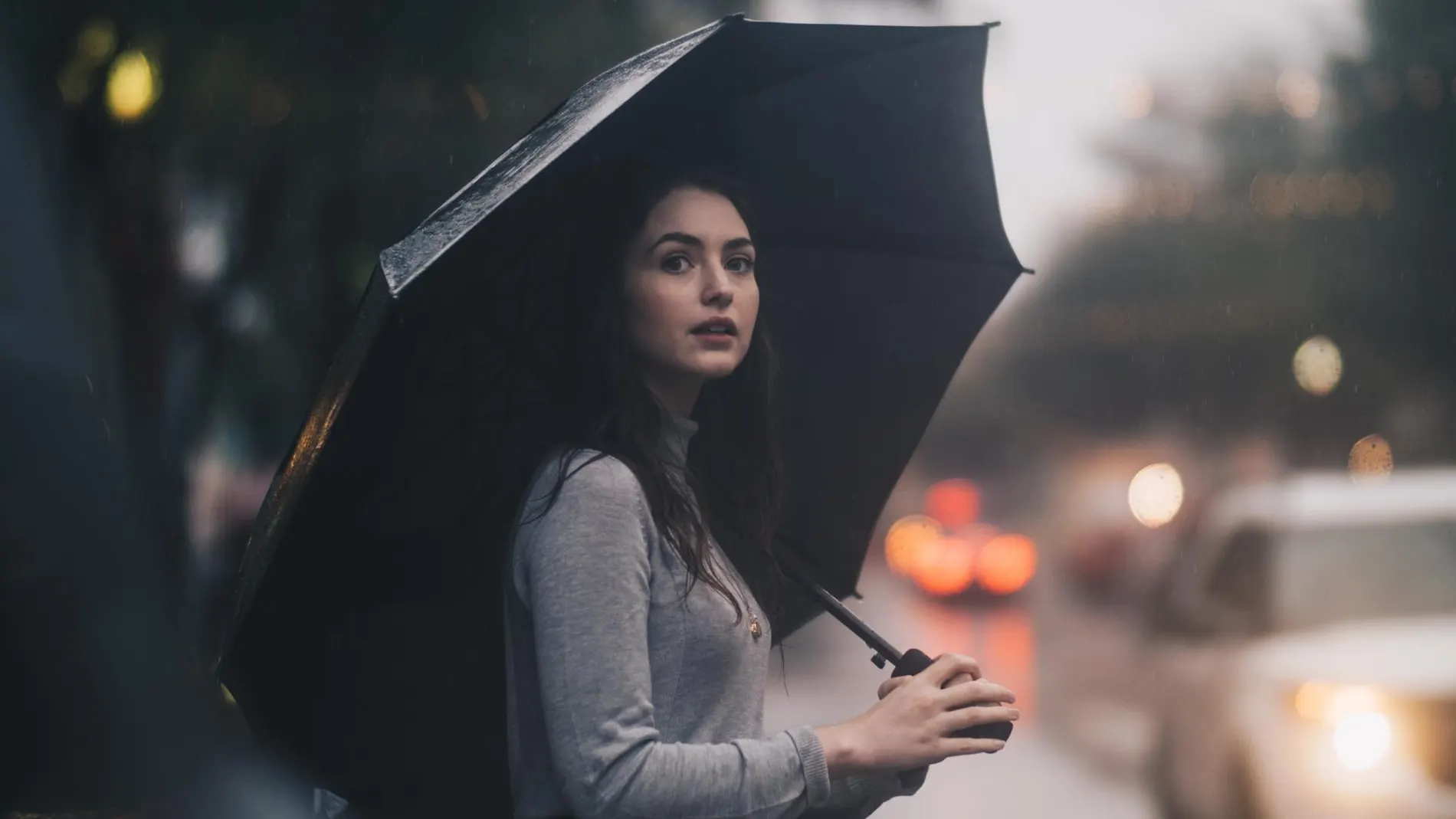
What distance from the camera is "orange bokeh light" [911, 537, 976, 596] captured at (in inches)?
871

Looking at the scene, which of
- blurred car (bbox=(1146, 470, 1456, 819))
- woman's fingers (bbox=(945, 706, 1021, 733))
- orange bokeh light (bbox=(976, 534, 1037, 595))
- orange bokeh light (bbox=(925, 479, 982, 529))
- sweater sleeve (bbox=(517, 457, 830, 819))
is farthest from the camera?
orange bokeh light (bbox=(925, 479, 982, 529))

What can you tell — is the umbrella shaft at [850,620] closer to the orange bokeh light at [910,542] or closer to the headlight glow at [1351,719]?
the headlight glow at [1351,719]

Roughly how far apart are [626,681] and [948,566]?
2084 cm

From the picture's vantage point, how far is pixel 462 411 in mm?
2242

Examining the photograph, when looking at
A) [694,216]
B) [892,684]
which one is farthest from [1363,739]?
[694,216]

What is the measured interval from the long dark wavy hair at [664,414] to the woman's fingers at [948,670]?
10.1 inches

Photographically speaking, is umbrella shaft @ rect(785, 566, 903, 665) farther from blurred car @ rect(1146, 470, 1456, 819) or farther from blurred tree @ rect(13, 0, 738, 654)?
blurred tree @ rect(13, 0, 738, 654)

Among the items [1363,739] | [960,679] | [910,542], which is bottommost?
[960,679]

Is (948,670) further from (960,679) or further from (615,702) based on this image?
(615,702)

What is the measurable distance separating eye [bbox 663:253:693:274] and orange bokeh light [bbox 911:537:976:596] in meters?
20.3

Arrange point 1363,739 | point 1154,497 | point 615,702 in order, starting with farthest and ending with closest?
point 1154,497
point 1363,739
point 615,702

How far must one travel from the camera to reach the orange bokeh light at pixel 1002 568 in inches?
865

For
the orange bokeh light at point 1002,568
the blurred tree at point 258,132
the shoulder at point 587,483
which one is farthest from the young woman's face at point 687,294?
the orange bokeh light at point 1002,568

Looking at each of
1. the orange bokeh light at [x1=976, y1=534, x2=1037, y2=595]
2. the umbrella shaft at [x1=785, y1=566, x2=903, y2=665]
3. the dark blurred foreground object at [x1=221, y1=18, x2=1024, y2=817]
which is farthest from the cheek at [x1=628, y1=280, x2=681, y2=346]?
the orange bokeh light at [x1=976, y1=534, x2=1037, y2=595]
